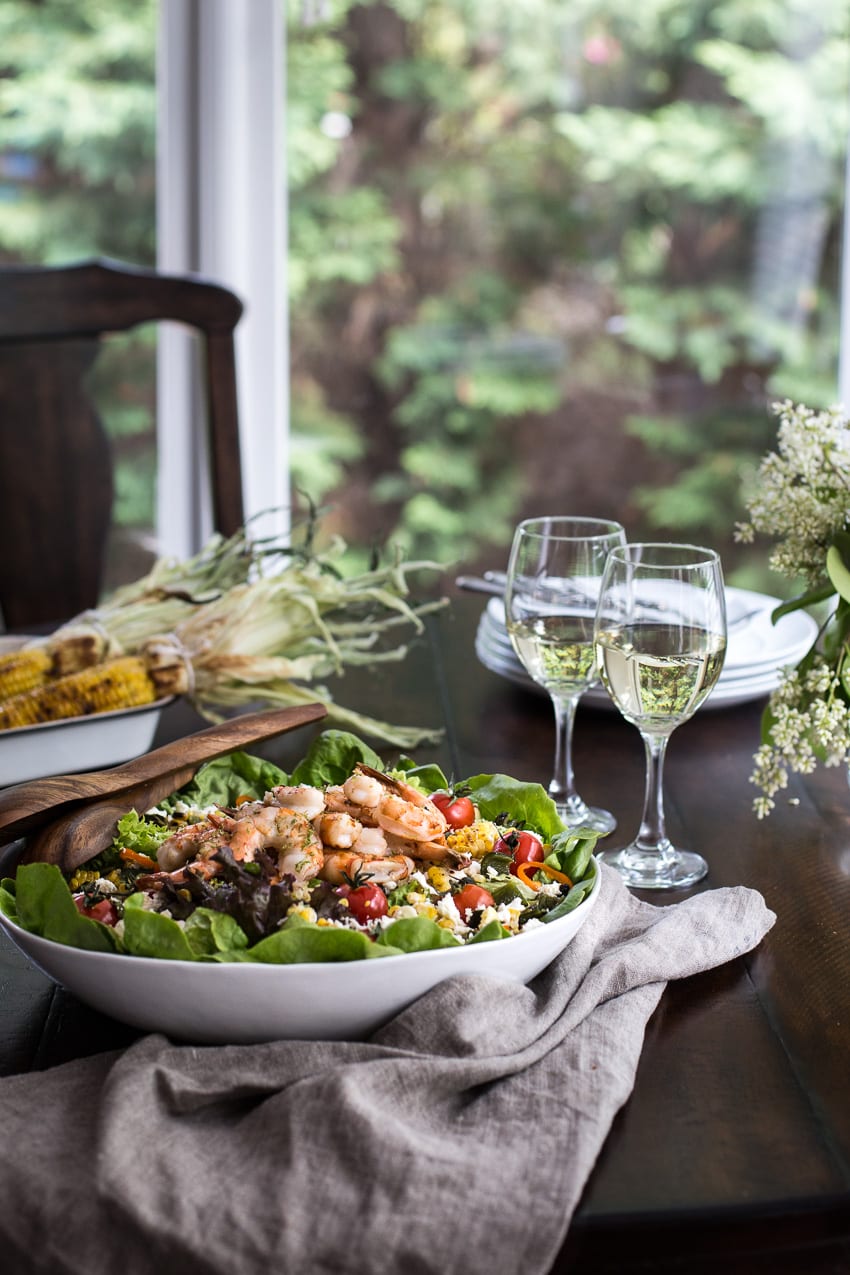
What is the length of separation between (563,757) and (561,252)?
301 cm

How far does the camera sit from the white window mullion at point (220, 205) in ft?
10.3

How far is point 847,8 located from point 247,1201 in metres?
3.72

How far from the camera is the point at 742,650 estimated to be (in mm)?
1493

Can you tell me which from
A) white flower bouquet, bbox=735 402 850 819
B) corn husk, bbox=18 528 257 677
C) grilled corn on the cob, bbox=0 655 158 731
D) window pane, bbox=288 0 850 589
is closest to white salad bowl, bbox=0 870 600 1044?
white flower bouquet, bbox=735 402 850 819

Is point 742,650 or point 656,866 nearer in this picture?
point 656,866

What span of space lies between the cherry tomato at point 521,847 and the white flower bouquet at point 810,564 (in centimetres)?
25

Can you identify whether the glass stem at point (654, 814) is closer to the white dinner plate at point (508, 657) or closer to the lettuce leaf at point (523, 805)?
the lettuce leaf at point (523, 805)

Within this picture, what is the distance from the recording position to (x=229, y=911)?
2.48ft

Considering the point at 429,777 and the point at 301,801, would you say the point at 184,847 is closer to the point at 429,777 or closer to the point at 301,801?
the point at 301,801

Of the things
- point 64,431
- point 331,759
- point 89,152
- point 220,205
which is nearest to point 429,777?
point 331,759

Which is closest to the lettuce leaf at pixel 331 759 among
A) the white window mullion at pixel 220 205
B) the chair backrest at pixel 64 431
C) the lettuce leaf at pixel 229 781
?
the lettuce leaf at pixel 229 781

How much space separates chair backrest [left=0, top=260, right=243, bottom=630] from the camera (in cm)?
212

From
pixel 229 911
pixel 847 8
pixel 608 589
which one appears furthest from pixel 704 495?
pixel 229 911

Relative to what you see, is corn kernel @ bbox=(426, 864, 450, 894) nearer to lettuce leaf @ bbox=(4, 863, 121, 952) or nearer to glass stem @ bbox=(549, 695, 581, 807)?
lettuce leaf @ bbox=(4, 863, 121, 952)
